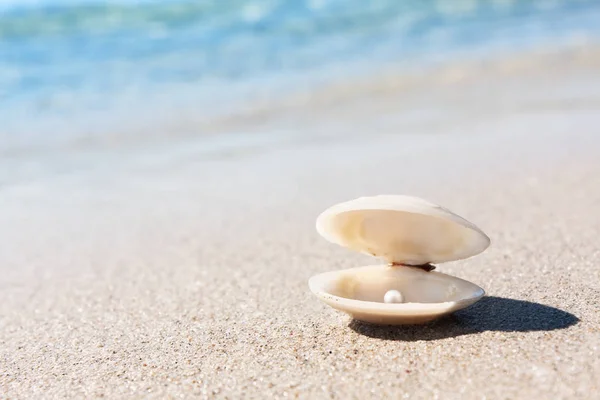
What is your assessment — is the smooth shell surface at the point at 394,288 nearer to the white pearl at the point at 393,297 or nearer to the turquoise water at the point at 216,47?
the white pearl at the point at 393,297

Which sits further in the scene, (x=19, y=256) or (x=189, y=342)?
(x=19, y=256)

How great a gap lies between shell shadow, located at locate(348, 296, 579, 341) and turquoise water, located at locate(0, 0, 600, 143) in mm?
5197

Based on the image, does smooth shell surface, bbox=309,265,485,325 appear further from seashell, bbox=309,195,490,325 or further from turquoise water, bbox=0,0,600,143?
turquoise water, bbox=0,0,600,143

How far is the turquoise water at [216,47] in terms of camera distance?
8078mm

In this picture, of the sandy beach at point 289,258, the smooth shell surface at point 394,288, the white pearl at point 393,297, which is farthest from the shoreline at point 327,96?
the white pearl at point 393,297

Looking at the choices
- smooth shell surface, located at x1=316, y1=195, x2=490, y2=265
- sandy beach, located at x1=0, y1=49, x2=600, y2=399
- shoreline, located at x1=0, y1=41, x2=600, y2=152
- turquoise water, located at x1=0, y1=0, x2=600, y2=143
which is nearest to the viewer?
sandy beach, located at x1=0, y1=49, x2=600, y2=399

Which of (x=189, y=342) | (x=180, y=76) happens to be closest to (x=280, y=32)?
(x=180, y=76)

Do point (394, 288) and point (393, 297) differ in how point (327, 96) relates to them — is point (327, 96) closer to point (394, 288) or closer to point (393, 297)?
point (394, 288)

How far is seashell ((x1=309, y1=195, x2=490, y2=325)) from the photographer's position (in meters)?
2.27

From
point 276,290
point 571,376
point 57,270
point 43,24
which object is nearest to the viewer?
point 571,376

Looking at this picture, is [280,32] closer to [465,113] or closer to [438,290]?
[465,113]

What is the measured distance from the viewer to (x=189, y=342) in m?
2.55

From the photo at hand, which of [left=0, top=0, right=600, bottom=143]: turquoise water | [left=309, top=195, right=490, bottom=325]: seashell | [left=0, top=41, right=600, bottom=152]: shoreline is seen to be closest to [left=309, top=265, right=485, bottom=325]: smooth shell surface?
[left=309, top=195, right=490, bottom=325]: seashell

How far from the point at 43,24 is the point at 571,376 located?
17.1 m
